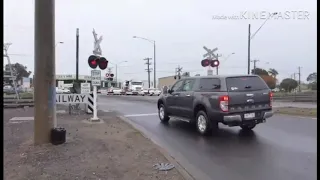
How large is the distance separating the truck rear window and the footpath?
9.56ft

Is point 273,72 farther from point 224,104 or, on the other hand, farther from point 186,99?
point 224,104

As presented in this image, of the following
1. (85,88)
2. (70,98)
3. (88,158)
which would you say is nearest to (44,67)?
(88,158)

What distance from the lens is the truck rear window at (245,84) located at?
33.7 feet

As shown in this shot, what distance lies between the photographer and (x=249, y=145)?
8.85 metres

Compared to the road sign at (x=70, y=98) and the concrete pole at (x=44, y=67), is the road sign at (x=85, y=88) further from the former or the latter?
the concrete pole at (x=44, y=67)

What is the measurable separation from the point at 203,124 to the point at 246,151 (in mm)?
2683

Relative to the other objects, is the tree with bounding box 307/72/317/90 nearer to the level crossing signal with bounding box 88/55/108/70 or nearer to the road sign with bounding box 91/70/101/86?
the road sign with bounding box 91/70/101/86

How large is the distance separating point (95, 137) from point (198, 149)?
2816 millimetres

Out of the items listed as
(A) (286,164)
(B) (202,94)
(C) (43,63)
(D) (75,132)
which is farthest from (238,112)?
(C) (43,63)

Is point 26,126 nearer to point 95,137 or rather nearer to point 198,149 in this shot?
point 95,137

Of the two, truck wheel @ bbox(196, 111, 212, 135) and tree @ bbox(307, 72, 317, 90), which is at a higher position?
tree @ bbox(307, 72, 317, 90)

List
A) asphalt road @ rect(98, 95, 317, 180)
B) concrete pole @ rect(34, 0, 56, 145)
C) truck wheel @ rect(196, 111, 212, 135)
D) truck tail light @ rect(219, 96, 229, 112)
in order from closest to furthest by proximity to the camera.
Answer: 1. asphalt road @ rect(98, 95, 317, 180)
2. concrete pole @ rect(34, 0, 56, 145)
3. truck tail light @ rect(219, 96, 229, 112)
4. truck wheel @ rect(196, 111, 212, 135)

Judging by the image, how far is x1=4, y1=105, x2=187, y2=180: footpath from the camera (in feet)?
19.3

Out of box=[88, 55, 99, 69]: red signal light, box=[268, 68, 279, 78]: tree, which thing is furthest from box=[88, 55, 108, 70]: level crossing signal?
box=[268, 68, 279, 78]: tree
